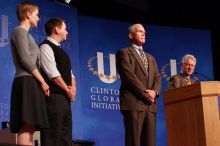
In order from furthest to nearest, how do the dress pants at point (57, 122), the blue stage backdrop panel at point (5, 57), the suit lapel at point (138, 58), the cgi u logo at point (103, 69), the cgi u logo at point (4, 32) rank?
the cgi u logo at point (103, 69) → the cgi u logo at point (4, 32) → the blue stage backdrop panel at point (5, 57) → the suit lapel at point (138, 58) → the dress pants at point (57, 122)

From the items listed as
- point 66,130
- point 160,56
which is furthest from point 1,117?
point 160,56

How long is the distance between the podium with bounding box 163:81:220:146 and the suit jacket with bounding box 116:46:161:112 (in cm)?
28

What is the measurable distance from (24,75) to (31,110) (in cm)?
28

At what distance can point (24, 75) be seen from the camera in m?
3.98

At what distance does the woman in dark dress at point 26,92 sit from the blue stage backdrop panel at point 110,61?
11.9 feet

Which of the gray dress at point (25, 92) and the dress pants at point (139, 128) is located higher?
the gray dress at point (25, 92)

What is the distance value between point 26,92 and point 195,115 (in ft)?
5.33

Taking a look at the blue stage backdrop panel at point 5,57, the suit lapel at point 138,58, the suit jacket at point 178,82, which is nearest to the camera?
the suit lapel at point 138,58

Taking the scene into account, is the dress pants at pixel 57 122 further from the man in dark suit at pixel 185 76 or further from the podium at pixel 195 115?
the man in dark suit at pixel 185 76

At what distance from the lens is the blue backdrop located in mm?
7453

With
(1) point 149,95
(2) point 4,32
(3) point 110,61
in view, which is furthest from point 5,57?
(1) point 149,95

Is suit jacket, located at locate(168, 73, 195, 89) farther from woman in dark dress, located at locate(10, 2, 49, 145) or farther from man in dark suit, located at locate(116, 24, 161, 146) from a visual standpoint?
woman in dark dress, located at locate(10, 2, 49, 145)

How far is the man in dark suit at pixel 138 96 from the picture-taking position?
4.66 metres

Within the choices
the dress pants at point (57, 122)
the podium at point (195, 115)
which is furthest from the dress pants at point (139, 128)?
the dress pants at point (57, 122)
